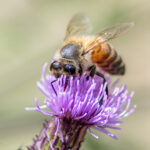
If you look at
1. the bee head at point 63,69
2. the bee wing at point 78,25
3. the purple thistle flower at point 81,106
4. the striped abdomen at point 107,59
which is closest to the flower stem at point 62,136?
the purple thistle flower at point 81,106

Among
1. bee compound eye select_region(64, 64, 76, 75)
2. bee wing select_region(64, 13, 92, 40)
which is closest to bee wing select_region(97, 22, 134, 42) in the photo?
bee compound eye select_region(64, 64, 76, 75)

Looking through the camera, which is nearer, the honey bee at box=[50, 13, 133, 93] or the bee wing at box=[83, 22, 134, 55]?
the honey bee at box=[50, 13, 133, 93]

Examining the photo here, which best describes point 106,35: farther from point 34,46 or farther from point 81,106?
point 34,46

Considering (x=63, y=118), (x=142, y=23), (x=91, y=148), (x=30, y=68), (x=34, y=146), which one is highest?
(x=142, y=23)

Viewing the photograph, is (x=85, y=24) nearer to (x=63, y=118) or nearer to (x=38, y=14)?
(x=38, y=14)

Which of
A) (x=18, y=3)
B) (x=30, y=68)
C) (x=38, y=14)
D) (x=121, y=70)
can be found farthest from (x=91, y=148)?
(x=18, y=3)

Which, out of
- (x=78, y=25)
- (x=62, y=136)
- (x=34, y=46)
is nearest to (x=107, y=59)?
(x=78, y=25)

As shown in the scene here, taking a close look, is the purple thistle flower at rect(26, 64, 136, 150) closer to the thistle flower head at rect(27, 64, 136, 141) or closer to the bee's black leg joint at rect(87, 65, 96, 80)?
the thistle flower head at rect(27, 64, 136, 141)

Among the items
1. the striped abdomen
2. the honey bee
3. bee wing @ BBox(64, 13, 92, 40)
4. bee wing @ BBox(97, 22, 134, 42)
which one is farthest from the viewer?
bee wing @ BBox(64, 13, 92, 40)
